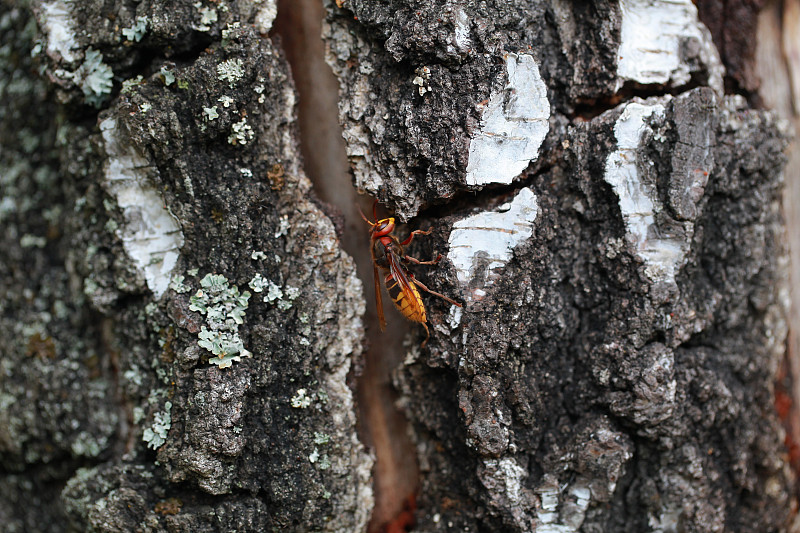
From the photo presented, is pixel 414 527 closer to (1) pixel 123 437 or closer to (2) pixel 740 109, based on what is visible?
(1) pixel 123 437

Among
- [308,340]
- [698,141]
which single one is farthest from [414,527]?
[698,141]

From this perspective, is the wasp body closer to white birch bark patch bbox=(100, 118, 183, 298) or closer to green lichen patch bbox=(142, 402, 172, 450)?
white birch bark patch bbox=(100, 118, 183, 298)

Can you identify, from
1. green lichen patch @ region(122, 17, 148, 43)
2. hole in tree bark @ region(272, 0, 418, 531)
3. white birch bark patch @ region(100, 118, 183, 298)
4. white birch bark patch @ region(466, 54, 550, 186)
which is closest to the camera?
white birch bark patch @ region(466, 54, 550, 186)

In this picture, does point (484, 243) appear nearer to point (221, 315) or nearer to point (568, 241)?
point (568, 241)

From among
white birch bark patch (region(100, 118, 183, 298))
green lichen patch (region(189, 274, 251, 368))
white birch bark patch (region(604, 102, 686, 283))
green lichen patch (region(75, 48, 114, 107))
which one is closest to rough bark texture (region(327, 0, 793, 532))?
white birch bark patch (region(604, 102, 686, 283))

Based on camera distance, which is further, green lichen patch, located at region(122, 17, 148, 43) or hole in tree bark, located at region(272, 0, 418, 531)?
hole in tree bark, located at region(272, 0, 418, 531)

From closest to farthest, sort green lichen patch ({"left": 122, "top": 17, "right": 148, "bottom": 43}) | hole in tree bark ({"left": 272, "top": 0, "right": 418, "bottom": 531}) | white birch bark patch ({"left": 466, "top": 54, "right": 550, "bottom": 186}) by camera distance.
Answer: white birch bark patch ({"left": 466, "top": 54, "right": 550, "bottom": 186}) < green lichen patch ({"left": 122, "top": 17, "right": 148, "bottom": 43}) < hole in tree bark ({"left": 272, "top": 0, "right": 418, "bottom": 531})

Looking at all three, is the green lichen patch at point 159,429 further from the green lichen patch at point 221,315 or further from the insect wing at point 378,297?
the insect wing at point 378,297

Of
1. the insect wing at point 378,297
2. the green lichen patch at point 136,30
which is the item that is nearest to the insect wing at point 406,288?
the insect wing at point 378,297
